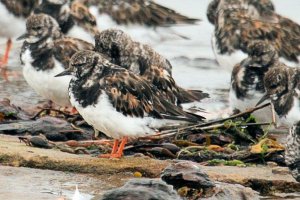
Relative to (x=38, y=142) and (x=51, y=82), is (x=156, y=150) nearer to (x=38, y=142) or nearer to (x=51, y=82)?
(x=38, y=142)

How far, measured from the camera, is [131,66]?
650 cm

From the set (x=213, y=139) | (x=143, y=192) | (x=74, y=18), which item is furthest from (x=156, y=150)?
(x=74, y=18)

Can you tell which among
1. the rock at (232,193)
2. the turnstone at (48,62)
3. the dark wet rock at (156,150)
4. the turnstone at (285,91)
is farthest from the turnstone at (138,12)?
the rock at (232,193)

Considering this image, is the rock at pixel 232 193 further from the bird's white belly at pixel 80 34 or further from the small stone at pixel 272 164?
the bird's white belly at pixel 80 34

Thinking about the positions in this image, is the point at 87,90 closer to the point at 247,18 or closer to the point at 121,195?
the point at 121,195

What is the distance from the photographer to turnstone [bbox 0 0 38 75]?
977 centimetres

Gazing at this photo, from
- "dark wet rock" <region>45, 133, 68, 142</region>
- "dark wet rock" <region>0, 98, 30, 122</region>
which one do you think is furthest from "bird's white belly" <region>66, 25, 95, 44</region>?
"dark wet rock" <region>45, 133, 68, 142</region>

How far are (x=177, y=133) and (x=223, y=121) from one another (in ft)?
1.08

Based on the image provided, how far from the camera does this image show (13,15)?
986cm

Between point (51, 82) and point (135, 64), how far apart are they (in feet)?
1.89

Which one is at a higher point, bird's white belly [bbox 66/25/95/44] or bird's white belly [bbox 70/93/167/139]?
bird's white belly [bbox 70/93/167/139]

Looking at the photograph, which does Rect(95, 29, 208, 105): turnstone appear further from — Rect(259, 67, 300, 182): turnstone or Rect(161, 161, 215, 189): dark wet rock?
Rect(161, 161, 215, 189): dark wet rock

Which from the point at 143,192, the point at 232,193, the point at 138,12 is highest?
the point at 143,192

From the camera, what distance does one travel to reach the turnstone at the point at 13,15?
9766mm
